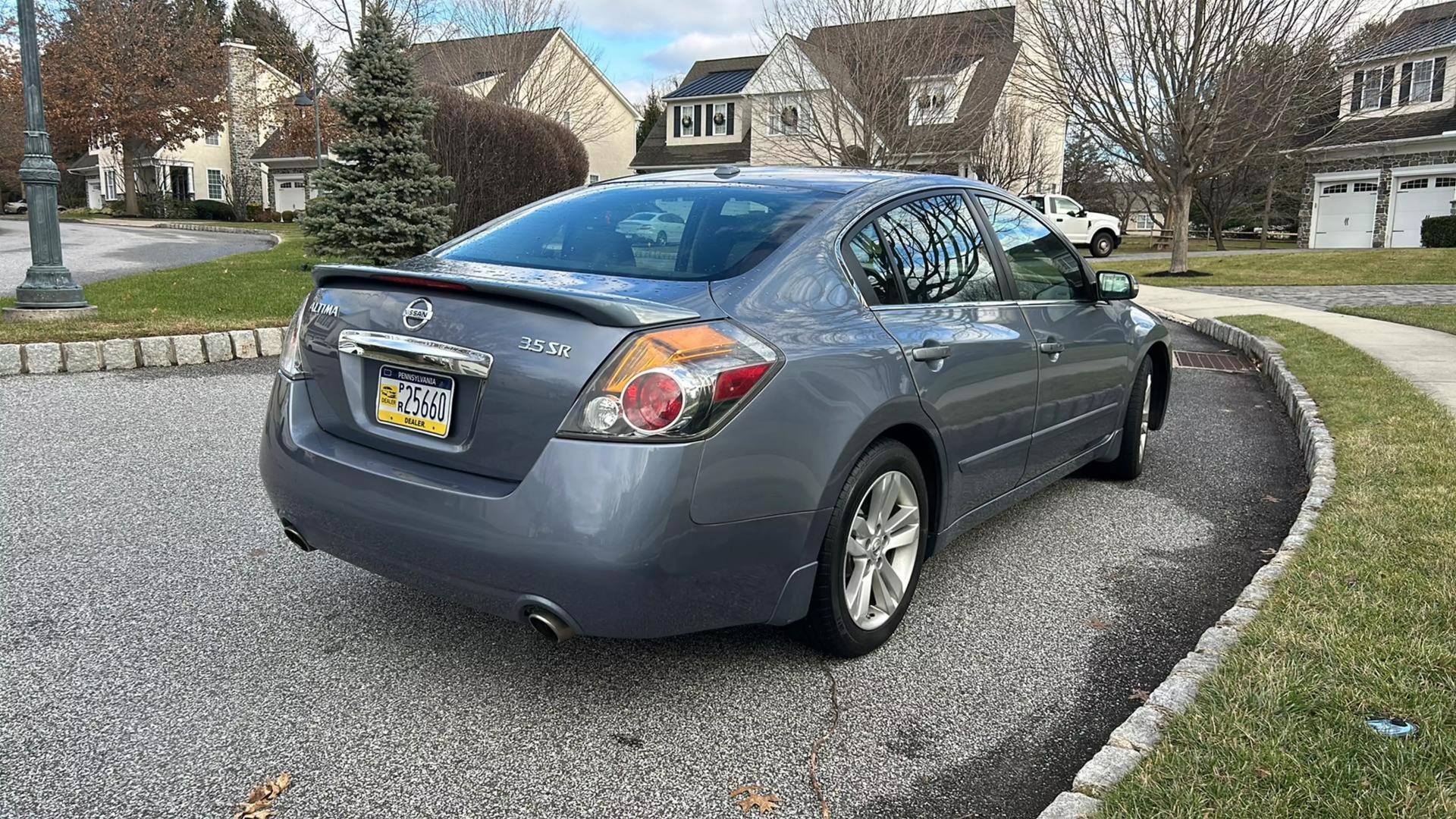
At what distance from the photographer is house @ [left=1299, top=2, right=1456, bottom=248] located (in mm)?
30312

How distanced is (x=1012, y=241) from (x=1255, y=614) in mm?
1759

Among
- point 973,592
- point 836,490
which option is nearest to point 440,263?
point 836,490

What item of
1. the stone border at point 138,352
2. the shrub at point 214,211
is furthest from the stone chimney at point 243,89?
the stone border at point 138,352

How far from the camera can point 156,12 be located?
135 feet

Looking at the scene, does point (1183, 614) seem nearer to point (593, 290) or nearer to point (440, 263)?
point (593, 290)

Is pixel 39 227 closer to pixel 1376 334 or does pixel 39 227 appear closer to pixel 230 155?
pixel 1376 334

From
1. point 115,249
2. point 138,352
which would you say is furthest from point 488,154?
point 138,352

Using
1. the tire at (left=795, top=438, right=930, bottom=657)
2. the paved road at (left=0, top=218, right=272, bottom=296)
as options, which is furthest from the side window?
the paved road at (left=0, top=218, right=272, bottom=296)

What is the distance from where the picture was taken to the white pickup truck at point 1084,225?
2919 cm

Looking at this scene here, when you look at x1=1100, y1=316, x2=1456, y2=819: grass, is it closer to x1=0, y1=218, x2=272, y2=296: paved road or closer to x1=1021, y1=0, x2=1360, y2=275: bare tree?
x1=0, y1=218, x2=272, y2=296: paved road

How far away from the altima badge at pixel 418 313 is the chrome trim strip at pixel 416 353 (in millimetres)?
41

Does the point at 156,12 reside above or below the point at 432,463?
above

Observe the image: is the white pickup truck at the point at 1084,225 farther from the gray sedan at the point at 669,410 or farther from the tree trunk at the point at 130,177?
the tree trunk at the point at 130,177

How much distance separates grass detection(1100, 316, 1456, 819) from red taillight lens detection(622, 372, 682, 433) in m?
1.32
